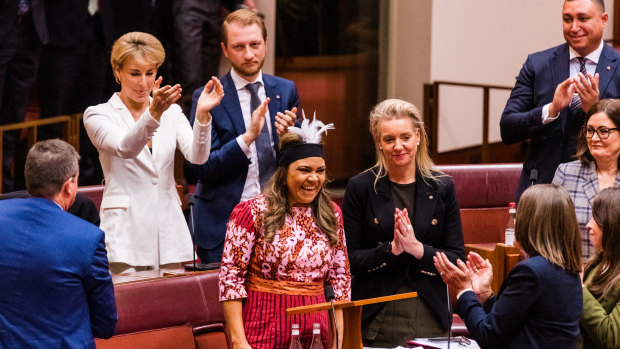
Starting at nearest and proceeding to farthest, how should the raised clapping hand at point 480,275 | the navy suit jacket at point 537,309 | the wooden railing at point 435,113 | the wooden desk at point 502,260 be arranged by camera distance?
the navy suit jacket at point 537,309 < the raised clapping hand at point 480,275 < the wooden desk at point 502,260 < the wooden railing at point 435,113

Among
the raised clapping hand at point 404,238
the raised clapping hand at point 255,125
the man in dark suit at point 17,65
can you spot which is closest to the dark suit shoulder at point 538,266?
the raised clapping hand at point 404,238

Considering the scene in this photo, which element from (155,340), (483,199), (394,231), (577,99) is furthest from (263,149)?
(483,199)

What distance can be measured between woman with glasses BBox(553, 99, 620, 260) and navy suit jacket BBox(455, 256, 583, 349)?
1020mm

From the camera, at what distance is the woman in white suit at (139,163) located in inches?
132

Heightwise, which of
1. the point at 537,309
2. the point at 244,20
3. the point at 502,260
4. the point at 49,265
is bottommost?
the point at 502,260

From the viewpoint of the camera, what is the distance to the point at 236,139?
339 centimetres

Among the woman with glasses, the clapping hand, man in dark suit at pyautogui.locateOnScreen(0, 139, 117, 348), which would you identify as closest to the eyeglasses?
the woman with glasses

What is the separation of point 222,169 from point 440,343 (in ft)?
3.58

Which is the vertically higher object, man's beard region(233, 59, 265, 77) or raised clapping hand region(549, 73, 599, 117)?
man's beard region(233, 59, 265, 77)

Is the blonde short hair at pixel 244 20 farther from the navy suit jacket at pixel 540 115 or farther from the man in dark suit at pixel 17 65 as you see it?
the man in dark suit at pixel 17 65

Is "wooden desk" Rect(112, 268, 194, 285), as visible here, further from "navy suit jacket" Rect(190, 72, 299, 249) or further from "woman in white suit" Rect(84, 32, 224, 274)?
"navy suit jacket" Rect(190, 72, 299, 249)

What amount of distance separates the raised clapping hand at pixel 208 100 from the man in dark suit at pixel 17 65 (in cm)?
227

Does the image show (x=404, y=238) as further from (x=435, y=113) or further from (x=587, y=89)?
(x=435, y=113)

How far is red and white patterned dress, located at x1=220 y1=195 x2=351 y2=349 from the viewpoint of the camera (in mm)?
2727
